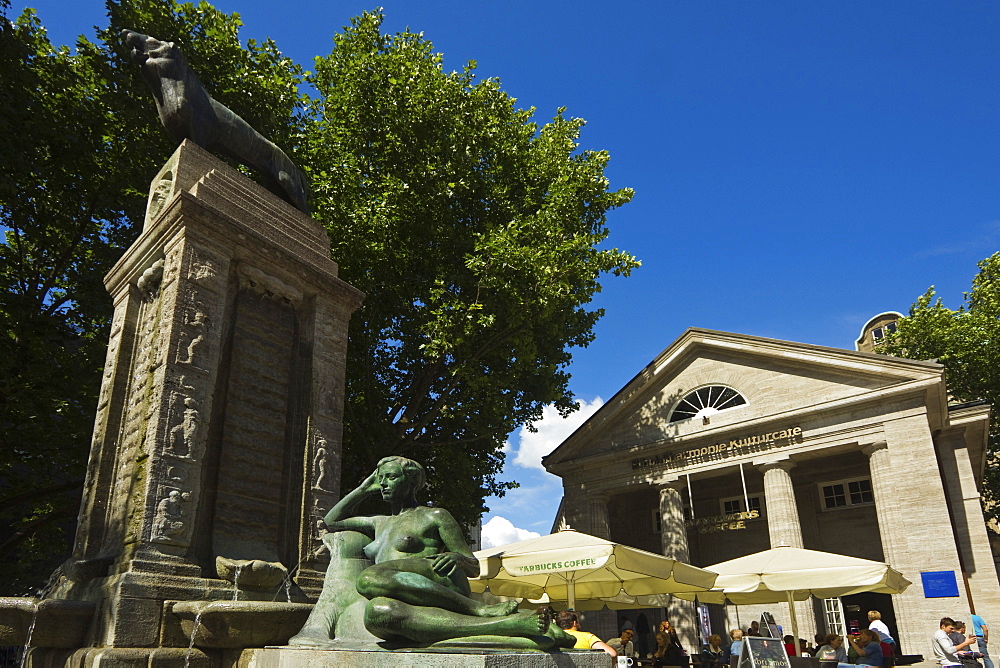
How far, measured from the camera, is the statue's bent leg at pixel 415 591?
129 inches

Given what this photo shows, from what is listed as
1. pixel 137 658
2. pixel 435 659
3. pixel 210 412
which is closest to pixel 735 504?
pixel 210 412

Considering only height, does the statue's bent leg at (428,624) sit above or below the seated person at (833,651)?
above

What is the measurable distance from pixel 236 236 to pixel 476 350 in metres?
8.55

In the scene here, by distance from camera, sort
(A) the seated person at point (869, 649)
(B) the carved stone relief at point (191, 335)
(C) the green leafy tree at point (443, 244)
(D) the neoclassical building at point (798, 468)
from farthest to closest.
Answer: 1. (D) the neoclassical building at point (798, 468)
2. (C) the green leafy tree at point (443, 244)
3. (A) the seated person at point (869, 649)
4. (B) the carved stone relief at point (191, 335)

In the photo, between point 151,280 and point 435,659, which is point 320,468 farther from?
point 435,659

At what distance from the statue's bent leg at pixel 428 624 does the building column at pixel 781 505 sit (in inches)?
743

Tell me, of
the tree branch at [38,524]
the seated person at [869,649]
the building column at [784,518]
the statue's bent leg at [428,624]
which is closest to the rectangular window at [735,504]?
the building column at [784,518]

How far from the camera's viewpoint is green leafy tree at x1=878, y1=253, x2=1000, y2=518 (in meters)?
25.7

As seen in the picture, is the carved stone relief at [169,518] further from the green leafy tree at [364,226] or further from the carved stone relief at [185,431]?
the green leafy tree at [364,226]

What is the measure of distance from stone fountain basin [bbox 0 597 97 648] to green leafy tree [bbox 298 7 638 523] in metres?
8.78

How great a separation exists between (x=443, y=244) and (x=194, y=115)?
8.23 metres

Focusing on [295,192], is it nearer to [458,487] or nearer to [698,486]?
[458,487]

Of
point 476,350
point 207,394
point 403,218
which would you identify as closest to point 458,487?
point 476,350

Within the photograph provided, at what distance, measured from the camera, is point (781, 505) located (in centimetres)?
2005
